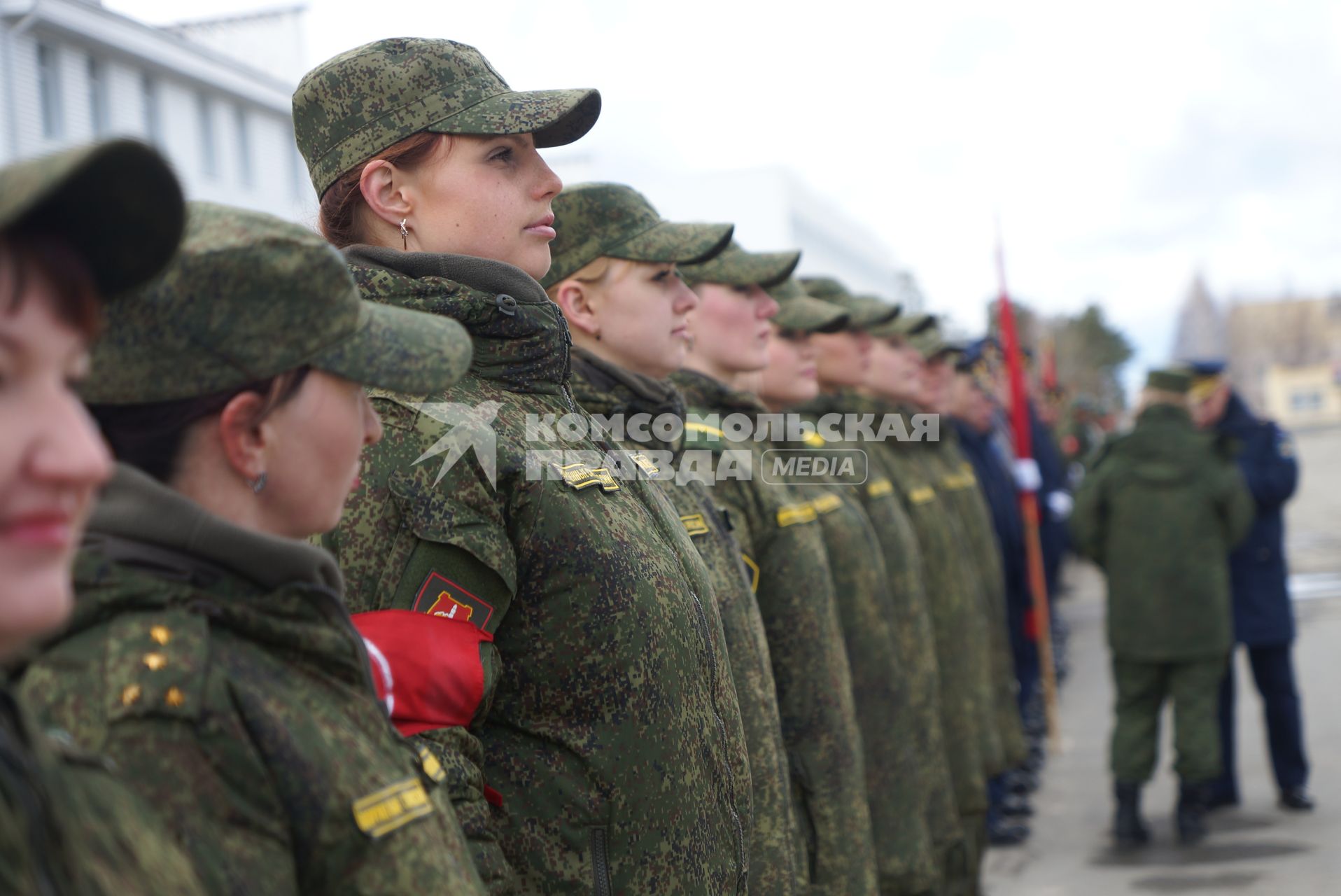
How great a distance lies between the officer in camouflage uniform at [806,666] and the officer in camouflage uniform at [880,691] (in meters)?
0.53

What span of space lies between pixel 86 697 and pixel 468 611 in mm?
870

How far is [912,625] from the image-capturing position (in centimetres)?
505

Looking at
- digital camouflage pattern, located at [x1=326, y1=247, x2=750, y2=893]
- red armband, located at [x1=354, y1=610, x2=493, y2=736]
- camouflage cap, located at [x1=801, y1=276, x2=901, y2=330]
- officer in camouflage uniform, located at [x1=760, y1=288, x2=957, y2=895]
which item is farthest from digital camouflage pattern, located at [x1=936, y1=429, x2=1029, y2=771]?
red armband, located at [x1=354, y1=610, x2=493, y2=736]

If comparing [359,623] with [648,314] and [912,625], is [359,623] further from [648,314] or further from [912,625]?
[912,625]

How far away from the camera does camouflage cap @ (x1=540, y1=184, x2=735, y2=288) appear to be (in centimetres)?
324

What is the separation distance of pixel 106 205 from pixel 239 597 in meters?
0.47

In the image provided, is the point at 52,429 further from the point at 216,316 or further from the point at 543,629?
the point at 543,629

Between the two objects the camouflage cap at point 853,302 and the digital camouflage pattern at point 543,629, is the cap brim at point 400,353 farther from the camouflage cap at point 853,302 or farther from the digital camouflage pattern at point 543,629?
the camouflage cap at point 853,302

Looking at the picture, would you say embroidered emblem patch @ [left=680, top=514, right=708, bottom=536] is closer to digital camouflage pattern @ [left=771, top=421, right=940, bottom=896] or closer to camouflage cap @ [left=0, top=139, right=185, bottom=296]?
digital camouflage pattern @ [left=771, top=421, right=940, bottom=896]

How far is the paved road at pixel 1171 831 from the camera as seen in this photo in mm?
5918

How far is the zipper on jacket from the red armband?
38 cm

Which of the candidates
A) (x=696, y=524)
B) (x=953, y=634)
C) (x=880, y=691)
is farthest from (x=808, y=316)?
(x=696, y=524)

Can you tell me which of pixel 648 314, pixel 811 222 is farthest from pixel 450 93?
pixel 811 222

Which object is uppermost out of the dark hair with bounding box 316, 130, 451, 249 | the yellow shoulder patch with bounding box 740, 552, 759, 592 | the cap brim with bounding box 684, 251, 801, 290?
the dark hair with bounding box 316, 130, 451, 249
